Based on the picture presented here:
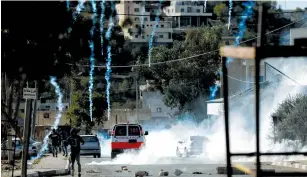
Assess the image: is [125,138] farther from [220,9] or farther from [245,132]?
[220,9]

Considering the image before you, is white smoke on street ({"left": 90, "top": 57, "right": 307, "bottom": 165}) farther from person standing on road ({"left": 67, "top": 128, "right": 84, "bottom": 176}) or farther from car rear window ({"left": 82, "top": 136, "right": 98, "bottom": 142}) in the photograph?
person standing on road ({"left": 67, "top": 128, "right": 84, "bottom": 176})

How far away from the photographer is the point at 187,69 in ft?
246

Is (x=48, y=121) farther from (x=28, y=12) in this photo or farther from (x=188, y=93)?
(x=28, y=12)

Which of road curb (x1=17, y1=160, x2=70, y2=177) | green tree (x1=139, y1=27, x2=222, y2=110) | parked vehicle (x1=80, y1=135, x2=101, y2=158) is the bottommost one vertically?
road curb (x1=17, y1=160, x2=70, y2=177)

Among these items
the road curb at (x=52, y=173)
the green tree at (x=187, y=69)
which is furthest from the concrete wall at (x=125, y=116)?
the road curb at (x=52, y=173)

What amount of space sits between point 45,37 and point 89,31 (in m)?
5.38

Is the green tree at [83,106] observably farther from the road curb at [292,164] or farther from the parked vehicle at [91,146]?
the road curb at [292,164]

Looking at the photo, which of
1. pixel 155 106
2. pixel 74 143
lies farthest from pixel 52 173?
pixel 155 106

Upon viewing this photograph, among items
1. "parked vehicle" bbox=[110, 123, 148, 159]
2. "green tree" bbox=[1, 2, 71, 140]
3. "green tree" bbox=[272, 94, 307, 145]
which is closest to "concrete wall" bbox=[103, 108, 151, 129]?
"parked vehicle" bbox=[110, 123, 148, 159]

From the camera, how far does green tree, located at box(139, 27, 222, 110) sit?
69750 mm

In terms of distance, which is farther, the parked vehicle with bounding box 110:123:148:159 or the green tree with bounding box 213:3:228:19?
the green tree with bounding box 213:3:228:19

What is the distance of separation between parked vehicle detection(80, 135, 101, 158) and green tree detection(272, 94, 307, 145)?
11.6 meters

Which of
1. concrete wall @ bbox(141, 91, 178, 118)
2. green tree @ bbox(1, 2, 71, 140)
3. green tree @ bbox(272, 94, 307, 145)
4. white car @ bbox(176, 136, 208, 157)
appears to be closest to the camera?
green tree @ bbox(1, 2, 71, 140)

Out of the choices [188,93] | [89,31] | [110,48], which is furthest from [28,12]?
[188,93]
